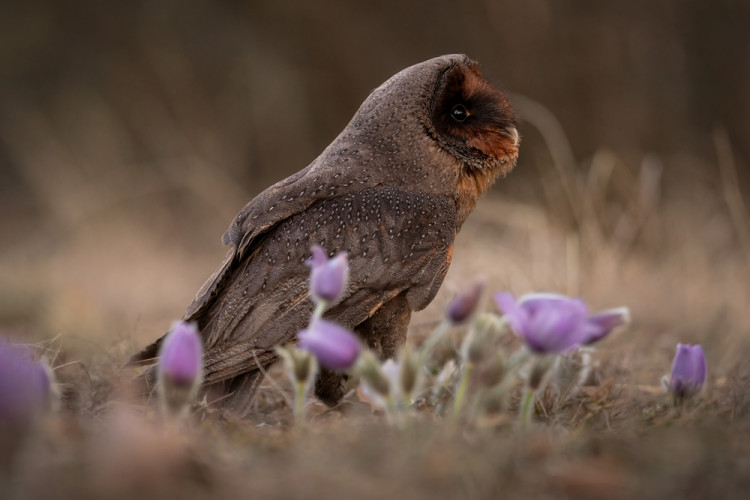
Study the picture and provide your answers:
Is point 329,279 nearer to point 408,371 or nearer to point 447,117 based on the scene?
point 408,371

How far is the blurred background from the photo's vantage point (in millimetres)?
5598

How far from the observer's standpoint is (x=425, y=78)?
3.35 meters

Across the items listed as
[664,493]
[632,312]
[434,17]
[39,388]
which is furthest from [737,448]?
[434,17]

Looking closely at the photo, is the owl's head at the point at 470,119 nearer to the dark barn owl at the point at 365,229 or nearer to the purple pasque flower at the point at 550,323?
the dark barn owl at the point at 365,229

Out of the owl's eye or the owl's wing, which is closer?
the owl's wing

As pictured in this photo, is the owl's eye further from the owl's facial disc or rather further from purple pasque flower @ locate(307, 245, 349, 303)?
purple pasque flower @ locate(307, 245, 349, 303)

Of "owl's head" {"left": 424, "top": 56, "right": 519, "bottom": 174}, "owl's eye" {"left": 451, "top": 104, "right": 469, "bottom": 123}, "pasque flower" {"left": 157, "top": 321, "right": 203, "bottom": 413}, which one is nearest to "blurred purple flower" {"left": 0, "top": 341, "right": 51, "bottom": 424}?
"pasque flower" {"left": 157, "top": 321, "right": 203, "bottom": 413}

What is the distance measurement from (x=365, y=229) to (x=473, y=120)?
802mm

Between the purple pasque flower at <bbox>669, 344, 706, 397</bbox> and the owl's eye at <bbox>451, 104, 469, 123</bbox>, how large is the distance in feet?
4.72

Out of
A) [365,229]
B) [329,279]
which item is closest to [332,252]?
[365,229]

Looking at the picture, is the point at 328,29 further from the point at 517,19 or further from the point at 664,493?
the point at 664,493

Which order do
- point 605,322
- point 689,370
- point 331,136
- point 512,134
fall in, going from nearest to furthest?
1. point 605,322
2. point 689,370
3. point 512,134
4. point 331,136

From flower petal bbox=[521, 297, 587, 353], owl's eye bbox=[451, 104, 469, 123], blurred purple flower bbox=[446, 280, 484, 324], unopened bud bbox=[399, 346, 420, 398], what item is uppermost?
owl's eye bbox=[451, 104, 469, 123]

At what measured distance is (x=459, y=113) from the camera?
346 centimetres
